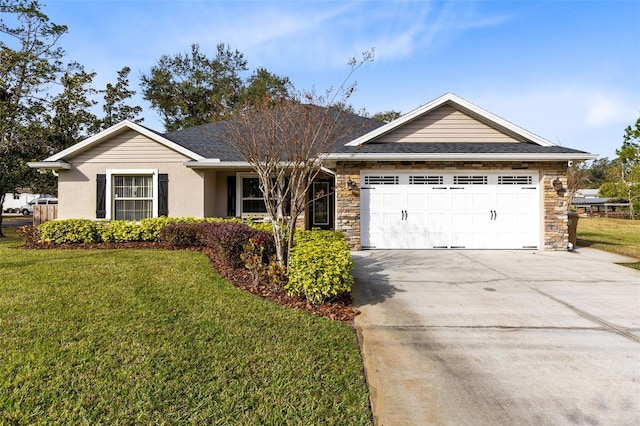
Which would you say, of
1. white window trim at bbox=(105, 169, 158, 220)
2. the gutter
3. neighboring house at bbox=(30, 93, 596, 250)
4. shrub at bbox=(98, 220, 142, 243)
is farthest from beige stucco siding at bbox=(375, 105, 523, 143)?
shrub at bbox=(98, 220, 142, 243)

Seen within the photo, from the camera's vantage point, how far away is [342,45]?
9102 mm

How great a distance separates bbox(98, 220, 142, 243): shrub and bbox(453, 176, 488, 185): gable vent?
9.50 metres

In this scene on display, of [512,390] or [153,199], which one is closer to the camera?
[512,390]

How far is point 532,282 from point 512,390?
400 centimetres

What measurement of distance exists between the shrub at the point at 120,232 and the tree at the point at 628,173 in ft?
106

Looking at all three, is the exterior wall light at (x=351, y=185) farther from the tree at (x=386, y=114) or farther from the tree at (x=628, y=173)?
the tree at (x=628, y=173)

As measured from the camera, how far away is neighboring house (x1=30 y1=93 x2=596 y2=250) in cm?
927

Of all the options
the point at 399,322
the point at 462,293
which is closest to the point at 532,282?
the point at 462,293

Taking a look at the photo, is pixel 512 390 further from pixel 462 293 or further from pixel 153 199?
pixel 153 199

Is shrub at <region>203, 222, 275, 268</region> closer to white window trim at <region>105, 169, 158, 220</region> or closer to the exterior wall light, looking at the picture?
the exterior wall light

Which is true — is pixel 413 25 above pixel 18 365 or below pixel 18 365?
above

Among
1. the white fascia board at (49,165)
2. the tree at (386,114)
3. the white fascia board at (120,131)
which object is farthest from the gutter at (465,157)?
the tree at (386,114)

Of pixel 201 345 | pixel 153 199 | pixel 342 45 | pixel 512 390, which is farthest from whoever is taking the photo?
pixel 153 199

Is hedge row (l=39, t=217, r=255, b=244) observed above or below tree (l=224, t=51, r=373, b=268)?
below
